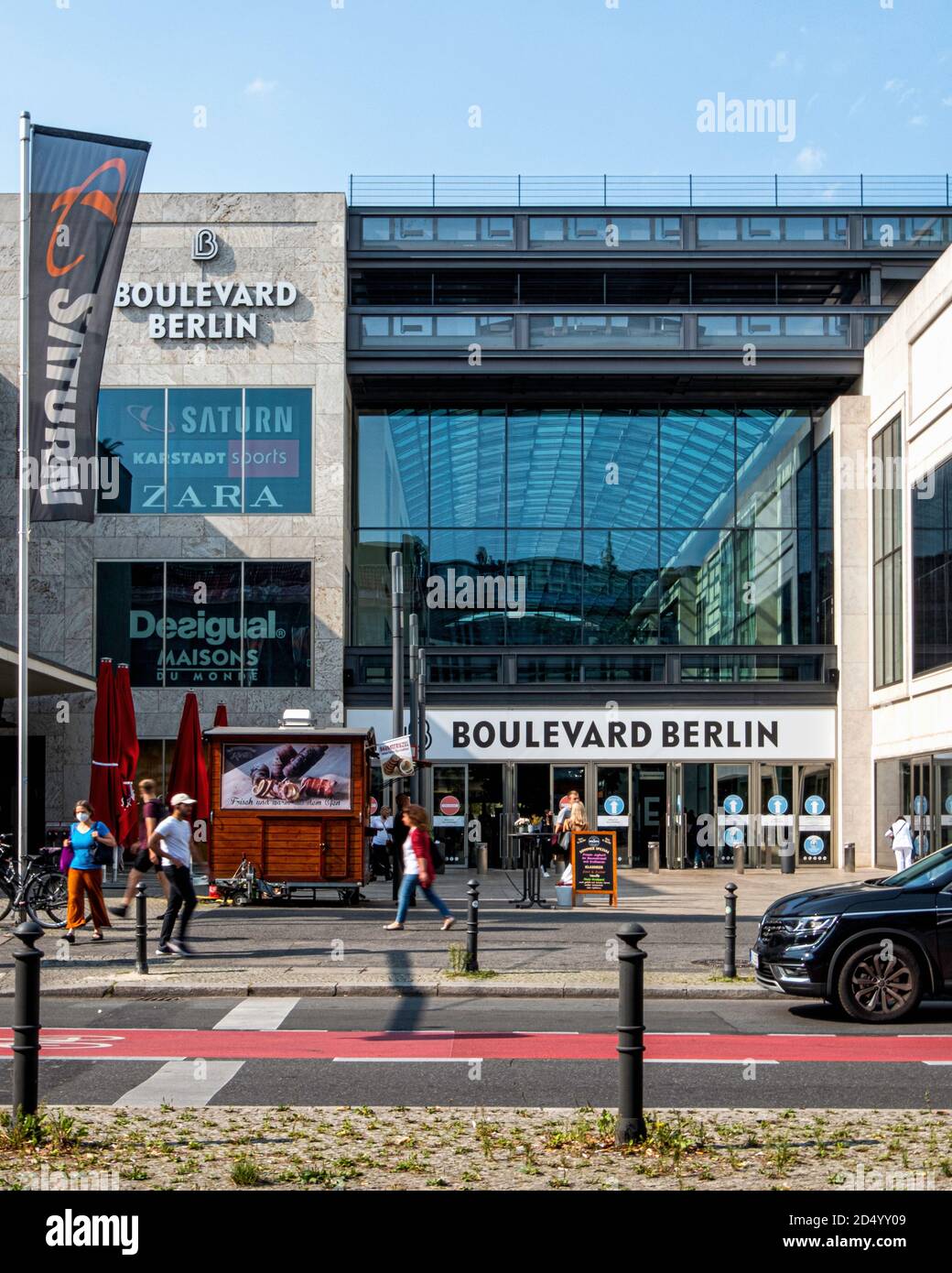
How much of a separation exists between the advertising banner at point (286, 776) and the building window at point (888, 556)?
18268 millimetres

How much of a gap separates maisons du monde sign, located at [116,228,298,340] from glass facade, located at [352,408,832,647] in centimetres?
454

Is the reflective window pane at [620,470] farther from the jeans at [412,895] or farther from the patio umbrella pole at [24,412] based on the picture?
the jeans at [412,895]

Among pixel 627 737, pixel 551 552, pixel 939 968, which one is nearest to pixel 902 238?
pixel 551 552

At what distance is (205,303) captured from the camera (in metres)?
39.8

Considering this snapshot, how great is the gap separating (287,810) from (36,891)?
550 cm

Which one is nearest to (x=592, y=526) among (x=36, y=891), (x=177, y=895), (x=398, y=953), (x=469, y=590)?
(x=469, y=590)

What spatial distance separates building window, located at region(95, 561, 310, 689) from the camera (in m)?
39.2

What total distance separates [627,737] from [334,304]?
1426cm

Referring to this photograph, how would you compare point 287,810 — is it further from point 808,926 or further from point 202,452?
point 202,452

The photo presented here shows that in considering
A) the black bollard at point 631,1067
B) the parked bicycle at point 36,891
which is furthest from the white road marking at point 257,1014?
the parked bicycle at point 36,891

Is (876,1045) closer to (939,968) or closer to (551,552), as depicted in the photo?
(939,968)

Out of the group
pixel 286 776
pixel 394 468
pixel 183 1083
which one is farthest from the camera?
pixel 394 468

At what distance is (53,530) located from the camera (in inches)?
1542

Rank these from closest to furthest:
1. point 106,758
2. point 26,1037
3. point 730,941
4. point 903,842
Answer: point 26,1037 → point 730,941 → point 106,758 → point 903,842
